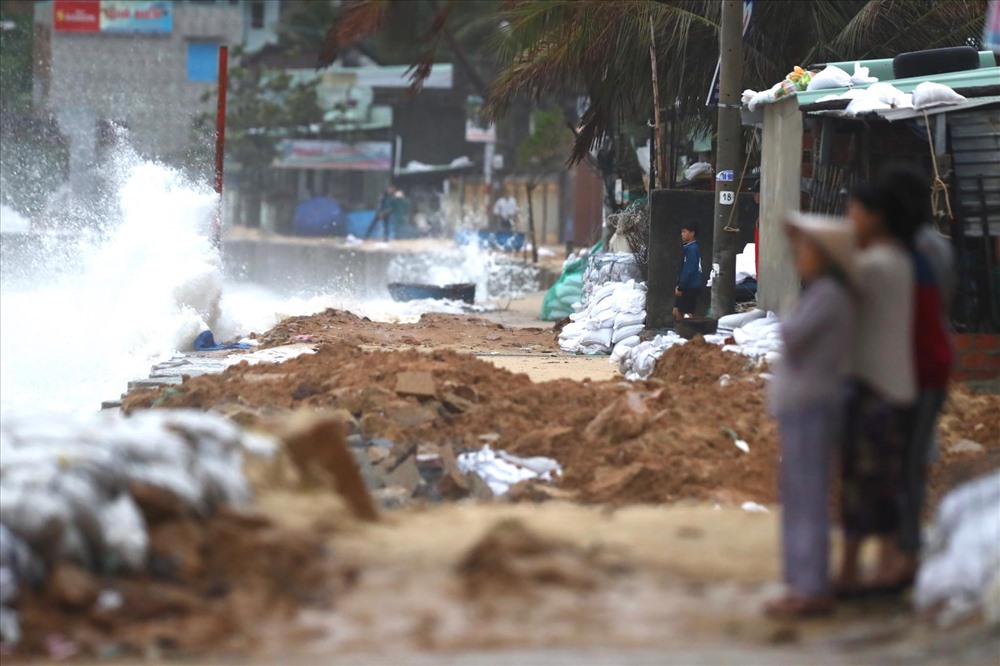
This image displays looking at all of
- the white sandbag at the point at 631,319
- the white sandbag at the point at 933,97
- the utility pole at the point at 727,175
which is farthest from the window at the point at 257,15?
the white sandbag at the point at 933,97

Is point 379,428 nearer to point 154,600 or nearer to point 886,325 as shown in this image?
point 154,600

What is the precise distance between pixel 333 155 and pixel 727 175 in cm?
4526

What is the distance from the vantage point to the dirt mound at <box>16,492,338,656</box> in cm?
541

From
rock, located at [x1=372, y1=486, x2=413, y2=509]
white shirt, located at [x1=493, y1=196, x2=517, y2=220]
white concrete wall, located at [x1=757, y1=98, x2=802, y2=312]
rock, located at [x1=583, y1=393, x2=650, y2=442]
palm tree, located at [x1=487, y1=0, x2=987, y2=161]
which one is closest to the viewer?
rock, located at [x1=372, y1=486, x2=413, y2=509]

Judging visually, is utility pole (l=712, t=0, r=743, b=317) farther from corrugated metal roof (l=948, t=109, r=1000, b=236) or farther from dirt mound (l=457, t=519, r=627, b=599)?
dirt mound (l=457, t=519, r=627, b=599)

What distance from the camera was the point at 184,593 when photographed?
5.63 metres

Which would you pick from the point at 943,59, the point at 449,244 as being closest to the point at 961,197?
the point at 943,59

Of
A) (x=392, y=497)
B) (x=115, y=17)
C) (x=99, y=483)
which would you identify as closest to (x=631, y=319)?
(x=392, y=497)

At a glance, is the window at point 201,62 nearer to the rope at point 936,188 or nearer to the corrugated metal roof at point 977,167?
the corrugated metal roof at point 977,167

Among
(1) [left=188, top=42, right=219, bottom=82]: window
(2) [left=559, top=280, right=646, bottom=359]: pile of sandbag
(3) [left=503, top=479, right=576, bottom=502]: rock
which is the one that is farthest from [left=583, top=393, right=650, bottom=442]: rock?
(1) [left=188, top=42, right=219, bottom=82]: window

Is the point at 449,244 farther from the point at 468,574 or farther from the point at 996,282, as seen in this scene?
the point at 468,574

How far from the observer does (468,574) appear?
18.5ft

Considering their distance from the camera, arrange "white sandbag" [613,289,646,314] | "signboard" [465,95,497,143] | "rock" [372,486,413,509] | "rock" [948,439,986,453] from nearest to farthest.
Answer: "rock" [372,486,413,509] → "rock" [948,439,986,453] → "white sandbag" [613,289,646,314] → "signboard" [465,95,497,143]

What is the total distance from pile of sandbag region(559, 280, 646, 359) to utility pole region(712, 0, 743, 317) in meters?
1.48
